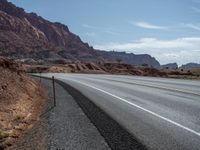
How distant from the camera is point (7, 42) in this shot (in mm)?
182500

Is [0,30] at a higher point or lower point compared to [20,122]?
higher

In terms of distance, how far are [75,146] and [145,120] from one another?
3.82 meters

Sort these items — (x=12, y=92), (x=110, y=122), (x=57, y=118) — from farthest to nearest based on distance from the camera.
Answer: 1. (x=12, y=92)
2. (x=57, y=118)
3. (x=110, y=122)

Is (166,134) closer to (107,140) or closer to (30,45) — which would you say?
(107,140)

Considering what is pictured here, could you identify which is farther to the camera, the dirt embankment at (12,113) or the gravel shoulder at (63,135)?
the dirt embankment at (12,113)

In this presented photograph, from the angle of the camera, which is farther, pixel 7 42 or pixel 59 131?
pixel 7 42

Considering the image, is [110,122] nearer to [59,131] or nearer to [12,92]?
[59,131]

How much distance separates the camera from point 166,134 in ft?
30.9

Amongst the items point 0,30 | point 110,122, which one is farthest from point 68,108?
point 0,30

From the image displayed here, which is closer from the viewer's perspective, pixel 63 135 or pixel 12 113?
pixel 63 135

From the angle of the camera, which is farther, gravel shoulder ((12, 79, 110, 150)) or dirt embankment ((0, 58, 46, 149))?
dirt embankment ((0, 58, 46, 149))

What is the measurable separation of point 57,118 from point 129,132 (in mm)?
3388

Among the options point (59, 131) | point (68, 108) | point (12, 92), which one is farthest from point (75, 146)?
point (12, 92)

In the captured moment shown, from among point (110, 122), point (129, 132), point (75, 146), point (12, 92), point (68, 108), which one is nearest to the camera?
point (75, 146)
